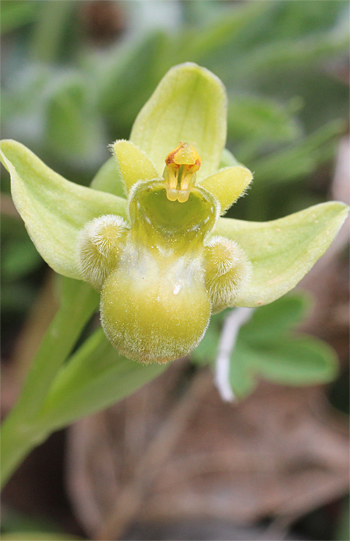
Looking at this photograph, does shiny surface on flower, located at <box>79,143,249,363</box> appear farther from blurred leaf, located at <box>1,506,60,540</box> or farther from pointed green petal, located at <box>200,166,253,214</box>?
blurred leaf, located at <box>1,506,60,540</box>

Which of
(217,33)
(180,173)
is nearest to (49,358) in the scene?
(180,173)

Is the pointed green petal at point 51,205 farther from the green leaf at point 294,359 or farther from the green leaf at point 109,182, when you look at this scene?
the green leaf at point 294,359

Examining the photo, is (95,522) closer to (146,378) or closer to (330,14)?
(146,378)

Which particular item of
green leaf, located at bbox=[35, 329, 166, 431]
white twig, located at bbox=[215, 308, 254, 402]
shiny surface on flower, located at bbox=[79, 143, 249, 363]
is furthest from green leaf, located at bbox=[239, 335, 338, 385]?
shiny surface on flower, located at bbox=[79, 143, 249, 363]

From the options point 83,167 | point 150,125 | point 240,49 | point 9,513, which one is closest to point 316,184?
point 240,49

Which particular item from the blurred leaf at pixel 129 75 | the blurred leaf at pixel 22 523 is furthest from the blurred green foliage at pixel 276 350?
the blurred leaf at pixel 129 75

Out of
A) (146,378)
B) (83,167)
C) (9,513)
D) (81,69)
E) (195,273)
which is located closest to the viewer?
(195,273)
